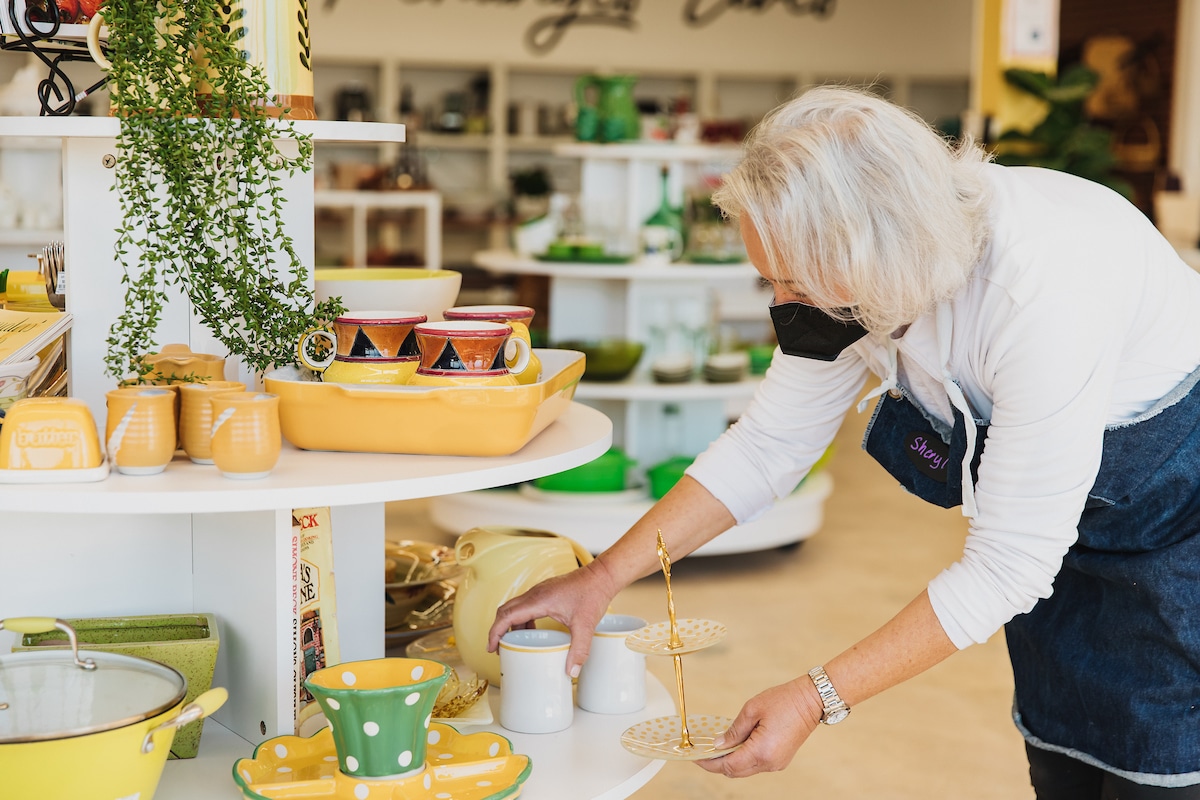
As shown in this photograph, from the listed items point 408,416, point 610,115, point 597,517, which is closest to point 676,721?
point 408,416

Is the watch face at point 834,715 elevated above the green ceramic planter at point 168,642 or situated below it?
below

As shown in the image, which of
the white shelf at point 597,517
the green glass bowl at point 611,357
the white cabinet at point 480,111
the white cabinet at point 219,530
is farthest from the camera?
the white cabinet at point 480,111

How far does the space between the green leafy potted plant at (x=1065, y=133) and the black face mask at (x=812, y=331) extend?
213 inches

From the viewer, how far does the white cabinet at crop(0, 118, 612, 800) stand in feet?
4.26

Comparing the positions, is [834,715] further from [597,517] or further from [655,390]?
[655,390]

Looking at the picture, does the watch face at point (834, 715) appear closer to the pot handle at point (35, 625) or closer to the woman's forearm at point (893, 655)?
the woman's forearm at point (893, 655)

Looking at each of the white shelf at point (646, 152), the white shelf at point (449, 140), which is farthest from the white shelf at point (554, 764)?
the white shelf at point (449, 140)

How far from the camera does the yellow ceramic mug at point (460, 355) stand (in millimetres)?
1360

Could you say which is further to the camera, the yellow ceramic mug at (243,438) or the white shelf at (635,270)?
the white shelf at (635,270)

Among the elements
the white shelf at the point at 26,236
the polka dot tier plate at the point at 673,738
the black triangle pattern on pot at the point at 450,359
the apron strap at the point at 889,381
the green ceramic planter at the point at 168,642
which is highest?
the white shelf at the point at 26,236

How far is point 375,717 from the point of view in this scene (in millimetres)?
1317

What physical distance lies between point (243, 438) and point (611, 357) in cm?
323

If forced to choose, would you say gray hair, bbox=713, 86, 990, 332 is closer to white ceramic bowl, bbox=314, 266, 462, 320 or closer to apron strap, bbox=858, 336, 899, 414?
apron strap, bbox=858, 336, 899, 414

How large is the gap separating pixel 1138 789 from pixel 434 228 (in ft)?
16.0
